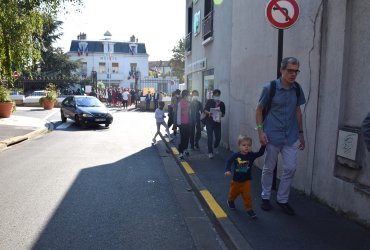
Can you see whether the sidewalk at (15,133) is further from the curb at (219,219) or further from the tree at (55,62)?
the tree at (55,62)

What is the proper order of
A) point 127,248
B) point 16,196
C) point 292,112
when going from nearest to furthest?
point 127,248 < point 292,112 < point 16,196

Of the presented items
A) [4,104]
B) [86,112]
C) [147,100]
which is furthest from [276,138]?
[147,100]

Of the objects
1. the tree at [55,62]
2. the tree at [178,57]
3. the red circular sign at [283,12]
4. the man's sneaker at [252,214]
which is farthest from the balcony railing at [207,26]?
the tree at [178,57]

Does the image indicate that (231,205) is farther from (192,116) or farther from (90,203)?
(192,116)

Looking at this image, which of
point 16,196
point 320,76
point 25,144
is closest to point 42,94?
point 25,144

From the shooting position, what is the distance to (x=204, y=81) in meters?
14.0

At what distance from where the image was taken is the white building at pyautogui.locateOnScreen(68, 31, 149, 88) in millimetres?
64750

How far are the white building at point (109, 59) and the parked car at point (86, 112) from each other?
4482cm

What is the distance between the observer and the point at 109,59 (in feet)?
212

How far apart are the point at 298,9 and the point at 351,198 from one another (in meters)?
2.73

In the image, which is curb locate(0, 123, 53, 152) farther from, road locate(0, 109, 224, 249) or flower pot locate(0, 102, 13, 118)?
flower pot locate(0, 102, 13, 118)

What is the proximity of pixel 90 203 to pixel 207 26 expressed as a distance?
8964mm

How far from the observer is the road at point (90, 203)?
13.9 feet

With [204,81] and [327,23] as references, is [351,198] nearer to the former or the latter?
[327,23]
